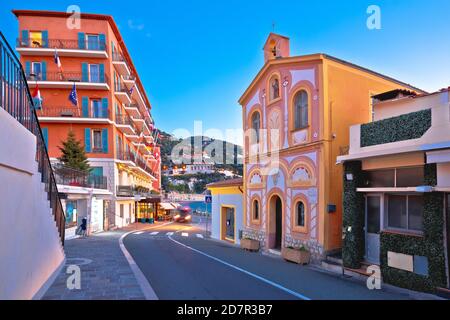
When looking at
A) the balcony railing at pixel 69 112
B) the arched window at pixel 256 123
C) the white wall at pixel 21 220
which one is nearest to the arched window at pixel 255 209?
the arched window at pixel 256 123

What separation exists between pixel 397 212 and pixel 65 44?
33.0 m

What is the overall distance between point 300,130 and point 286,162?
1798 mm

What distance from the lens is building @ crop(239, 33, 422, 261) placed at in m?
12.2

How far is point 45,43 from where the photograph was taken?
29.8 metres

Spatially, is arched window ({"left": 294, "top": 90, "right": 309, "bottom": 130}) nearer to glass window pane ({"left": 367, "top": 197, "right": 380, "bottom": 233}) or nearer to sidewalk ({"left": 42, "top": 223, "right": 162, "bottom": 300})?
glass window pane ({"left": 367, "top": 197, "right": 380, "bottom": 233})

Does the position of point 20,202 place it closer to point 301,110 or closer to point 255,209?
point 301,110

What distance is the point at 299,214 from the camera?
44.8 ft

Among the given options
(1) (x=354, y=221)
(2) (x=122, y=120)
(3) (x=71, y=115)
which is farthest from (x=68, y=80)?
(1) (x=354, y=221)

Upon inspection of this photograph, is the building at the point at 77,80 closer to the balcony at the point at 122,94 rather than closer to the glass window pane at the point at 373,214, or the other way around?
the balcony at the point at 122,94

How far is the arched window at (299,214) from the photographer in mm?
13398

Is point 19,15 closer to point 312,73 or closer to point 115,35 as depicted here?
point 115,35

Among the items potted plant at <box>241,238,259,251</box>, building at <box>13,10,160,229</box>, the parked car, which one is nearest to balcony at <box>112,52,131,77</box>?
building at <box>13,10,160,229</box>
